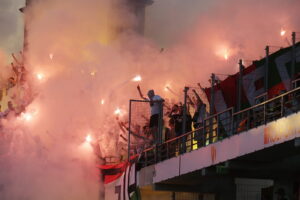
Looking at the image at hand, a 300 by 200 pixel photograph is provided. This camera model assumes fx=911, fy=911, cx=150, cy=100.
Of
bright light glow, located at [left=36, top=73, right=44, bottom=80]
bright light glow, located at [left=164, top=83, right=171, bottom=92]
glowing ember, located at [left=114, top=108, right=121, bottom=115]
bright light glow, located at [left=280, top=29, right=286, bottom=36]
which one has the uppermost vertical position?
bright light glow, located at [left=280, top=29, right=286, bottom=36]

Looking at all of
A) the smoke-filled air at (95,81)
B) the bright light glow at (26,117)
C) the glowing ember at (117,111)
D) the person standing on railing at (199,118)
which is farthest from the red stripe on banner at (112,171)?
the bright light glow at (26,117)

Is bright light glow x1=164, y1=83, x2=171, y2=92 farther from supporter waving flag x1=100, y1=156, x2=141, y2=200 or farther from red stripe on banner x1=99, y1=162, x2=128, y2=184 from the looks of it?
supporter waving flag x1=100, y1=156, x2=141, y2=200

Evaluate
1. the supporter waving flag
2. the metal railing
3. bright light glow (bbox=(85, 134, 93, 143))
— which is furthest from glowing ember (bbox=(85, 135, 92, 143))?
the metal railing

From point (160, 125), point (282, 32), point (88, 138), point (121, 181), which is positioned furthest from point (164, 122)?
point (282, 32)

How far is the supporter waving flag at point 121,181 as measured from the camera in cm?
2453

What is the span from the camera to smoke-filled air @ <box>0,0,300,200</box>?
2811 cm

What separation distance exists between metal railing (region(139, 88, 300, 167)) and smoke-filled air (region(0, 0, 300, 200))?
10.9 ft

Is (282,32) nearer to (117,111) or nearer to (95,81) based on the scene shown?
(117,111)

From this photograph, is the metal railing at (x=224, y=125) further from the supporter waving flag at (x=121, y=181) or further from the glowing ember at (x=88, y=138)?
the glowing ember at (x=88, y=138)

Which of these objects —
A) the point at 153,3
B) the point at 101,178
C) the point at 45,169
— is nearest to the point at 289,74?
the point at 101,178

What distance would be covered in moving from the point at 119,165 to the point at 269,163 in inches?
236

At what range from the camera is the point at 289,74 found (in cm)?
1969

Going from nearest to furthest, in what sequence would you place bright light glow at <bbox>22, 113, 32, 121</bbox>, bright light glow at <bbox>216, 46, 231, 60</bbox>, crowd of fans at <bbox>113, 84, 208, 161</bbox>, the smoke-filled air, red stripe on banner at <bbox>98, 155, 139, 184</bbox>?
1. crowd of fans at <bbox>113, 84, 208, 161</bbox>
2. red stripe on banner at <bbox>98, 155, 139, 184</bbox>
3. the smoke-filled air
4. bright light glow at <bbox>22, 113, 32, 121</bbox>
5. bright light glow at <bbox>216, 46, 231, 60</bbox>

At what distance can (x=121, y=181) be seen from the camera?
2511cm
